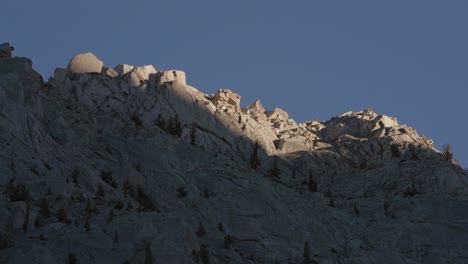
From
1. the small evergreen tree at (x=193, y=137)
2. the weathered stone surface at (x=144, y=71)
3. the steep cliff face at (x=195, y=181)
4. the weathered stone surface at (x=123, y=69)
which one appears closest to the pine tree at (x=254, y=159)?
the steep cliff face at (x=195, y=181)

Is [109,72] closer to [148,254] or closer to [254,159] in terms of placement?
[254,159]

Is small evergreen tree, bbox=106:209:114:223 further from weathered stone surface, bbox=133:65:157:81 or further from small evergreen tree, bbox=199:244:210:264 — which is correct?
weathered stone surface, bbox=133:65:157:81

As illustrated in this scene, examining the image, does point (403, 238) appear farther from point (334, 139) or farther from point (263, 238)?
point (334, 139)

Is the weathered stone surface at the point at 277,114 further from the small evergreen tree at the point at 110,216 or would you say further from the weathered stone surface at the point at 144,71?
A: the small evergreen tree at the point at 110,216

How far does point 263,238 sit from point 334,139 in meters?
25.3

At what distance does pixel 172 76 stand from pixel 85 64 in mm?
7658

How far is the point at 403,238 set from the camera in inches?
2660

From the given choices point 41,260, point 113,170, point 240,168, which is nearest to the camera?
point 41,260

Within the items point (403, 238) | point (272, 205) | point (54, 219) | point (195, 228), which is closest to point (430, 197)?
point (403, 238)

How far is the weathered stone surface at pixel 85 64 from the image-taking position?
81.9m

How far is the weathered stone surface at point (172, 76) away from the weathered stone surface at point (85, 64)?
18.4ft

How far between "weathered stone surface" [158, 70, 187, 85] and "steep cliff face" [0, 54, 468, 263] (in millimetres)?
208

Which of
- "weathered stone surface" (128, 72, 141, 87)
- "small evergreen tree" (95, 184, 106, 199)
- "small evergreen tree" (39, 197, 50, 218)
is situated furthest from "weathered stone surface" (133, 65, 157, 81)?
"small evergreen tree" (39, 197, 50, 218)

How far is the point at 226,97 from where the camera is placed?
8525cm
